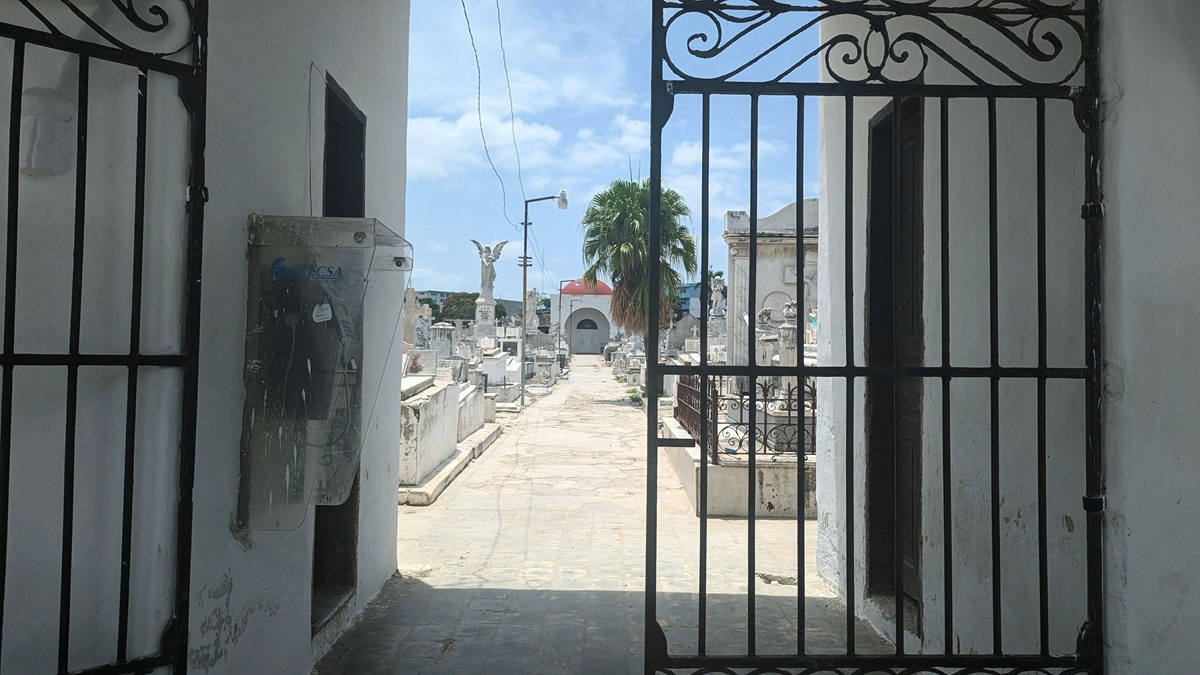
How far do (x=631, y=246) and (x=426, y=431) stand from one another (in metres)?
14.1

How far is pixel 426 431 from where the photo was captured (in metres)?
8.94

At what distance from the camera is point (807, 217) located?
14914mm

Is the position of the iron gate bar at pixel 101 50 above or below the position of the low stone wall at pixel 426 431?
above

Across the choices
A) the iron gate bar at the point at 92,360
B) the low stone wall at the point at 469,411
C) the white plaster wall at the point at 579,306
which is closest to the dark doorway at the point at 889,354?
the iron gate bar at the point at 92,360

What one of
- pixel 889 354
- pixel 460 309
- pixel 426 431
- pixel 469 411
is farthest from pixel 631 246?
pixel 460 309

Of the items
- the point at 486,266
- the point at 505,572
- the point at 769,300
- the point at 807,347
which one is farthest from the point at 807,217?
the point at 486,266

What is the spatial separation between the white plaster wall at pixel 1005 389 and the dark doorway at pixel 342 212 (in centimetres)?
303

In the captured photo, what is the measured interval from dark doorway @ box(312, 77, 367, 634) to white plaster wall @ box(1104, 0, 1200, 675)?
381cm

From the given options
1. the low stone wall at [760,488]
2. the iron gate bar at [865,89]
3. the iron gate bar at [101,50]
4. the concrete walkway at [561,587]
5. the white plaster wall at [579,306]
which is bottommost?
the concrete walkway at [561,587]

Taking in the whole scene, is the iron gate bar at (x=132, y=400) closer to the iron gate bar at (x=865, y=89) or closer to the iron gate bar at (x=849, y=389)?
the iron gate bar at (x=865, y=89)

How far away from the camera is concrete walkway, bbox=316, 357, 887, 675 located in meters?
4.12

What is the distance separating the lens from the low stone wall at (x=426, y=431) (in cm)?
835

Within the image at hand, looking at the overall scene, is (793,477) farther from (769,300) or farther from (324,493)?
(769,300)

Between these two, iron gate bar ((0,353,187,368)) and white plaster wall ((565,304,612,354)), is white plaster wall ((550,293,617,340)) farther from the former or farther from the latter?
iron gate bar ((0,353,187,368))
